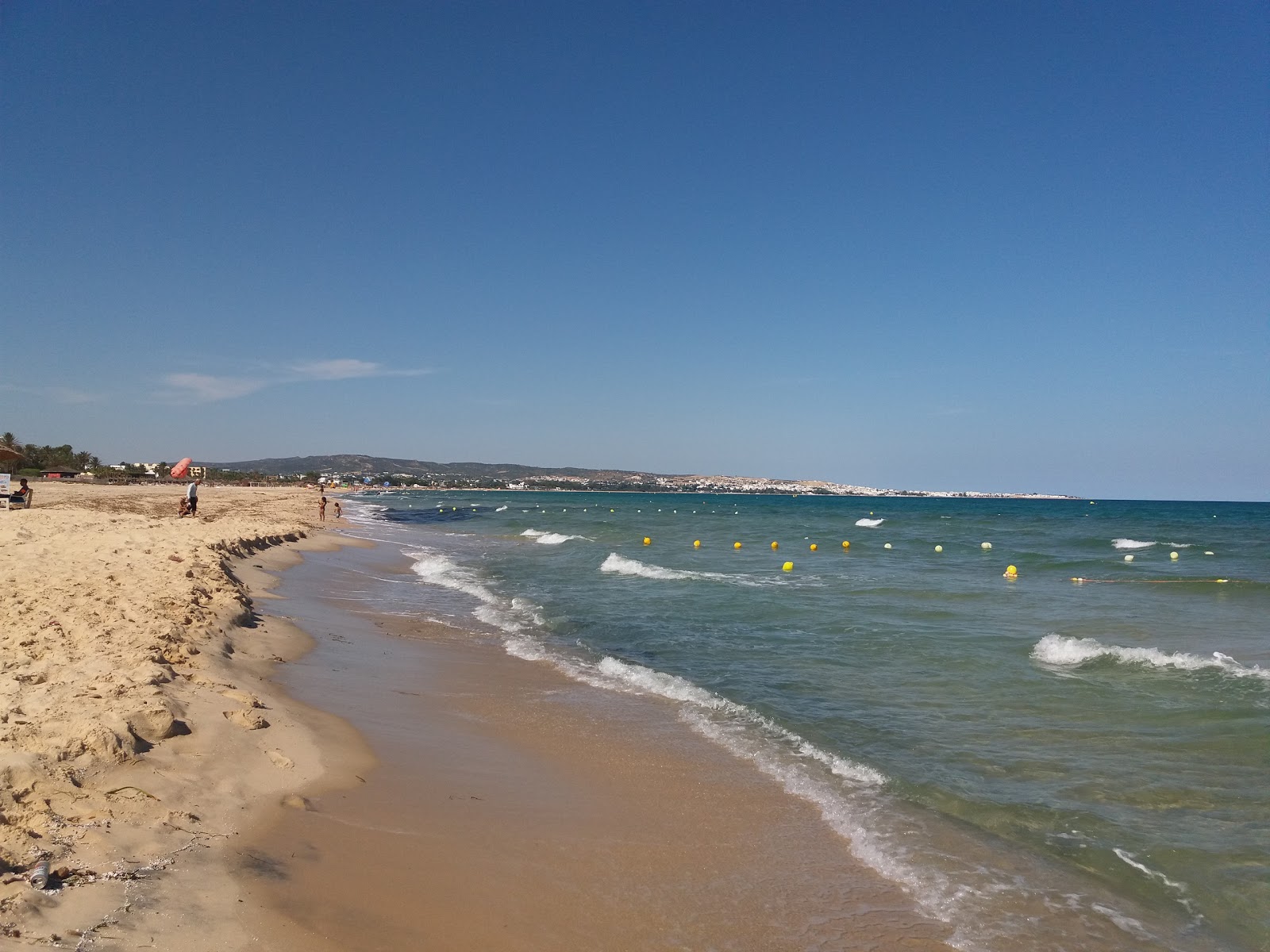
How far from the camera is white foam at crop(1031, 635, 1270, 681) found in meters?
10.8

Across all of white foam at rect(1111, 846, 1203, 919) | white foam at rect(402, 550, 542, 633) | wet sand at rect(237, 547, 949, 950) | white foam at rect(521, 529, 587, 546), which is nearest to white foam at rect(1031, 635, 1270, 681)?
white foam at rect(1111, 846, 1203, 919)

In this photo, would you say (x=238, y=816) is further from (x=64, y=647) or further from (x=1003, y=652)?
(x=1003, y=652)

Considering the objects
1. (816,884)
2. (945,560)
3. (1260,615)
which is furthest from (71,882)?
(945,560)

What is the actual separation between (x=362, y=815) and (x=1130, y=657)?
11.3 metres

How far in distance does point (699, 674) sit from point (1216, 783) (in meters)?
5.64

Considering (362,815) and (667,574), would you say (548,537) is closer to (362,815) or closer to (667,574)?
(667,574)

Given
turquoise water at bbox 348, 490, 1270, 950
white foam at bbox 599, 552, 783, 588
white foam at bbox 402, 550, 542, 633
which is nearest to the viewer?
turquoise water at bbox 348, 490, 1270, 950

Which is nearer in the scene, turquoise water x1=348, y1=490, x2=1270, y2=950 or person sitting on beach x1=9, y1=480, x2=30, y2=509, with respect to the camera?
turquoise water x1=348, y1=490, x2=1270, y2=950

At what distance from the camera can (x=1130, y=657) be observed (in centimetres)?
1150

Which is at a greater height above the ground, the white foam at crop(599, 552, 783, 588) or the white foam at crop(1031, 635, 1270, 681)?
the white foam at crop(1031, 635, 1270, 681)

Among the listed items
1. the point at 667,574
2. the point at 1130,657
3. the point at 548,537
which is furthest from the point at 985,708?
the point at 548,537

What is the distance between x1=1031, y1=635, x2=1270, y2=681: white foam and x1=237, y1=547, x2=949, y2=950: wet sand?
22.9 ft

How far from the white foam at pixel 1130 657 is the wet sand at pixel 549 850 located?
6.98 metres

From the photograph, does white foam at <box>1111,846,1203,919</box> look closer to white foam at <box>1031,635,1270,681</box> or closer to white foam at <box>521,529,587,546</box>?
white foam at <box>1031,635,1270,681</box>
